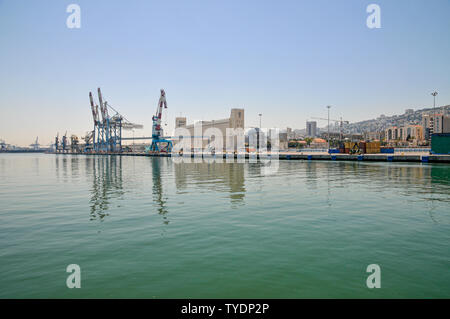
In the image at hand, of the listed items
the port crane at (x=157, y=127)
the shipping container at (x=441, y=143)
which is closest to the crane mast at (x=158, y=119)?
the port crane at (x=157, y=127)

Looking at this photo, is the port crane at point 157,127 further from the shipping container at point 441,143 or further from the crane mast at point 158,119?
the shipping container at point 441,143

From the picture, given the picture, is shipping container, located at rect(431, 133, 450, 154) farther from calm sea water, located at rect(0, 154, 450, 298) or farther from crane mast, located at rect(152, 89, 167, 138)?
crane mast, located at rect(152, 89, 167, 138)

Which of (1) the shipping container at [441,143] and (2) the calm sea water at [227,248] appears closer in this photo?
(2) the calm sea water at [227,248]

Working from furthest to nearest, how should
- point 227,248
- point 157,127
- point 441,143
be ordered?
point 157,127
point 441,143
point 227,248

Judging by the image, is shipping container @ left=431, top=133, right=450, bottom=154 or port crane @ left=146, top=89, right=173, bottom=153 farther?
port crane @ left=146, top=89, right=173, bottom=153

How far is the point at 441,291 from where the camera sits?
21.9 feet

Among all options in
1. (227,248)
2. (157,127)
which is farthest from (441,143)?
(157,127)

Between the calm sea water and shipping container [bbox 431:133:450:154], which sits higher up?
shipping container [bbox 431:133:450:154]

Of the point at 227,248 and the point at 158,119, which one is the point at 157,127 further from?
the point at 227,248

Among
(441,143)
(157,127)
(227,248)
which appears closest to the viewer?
(227,248)

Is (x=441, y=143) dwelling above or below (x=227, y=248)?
above

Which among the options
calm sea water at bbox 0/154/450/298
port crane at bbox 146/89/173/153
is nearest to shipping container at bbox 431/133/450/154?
calm sea water at bbox 0/154/450/298

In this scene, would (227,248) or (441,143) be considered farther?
(441,143)
